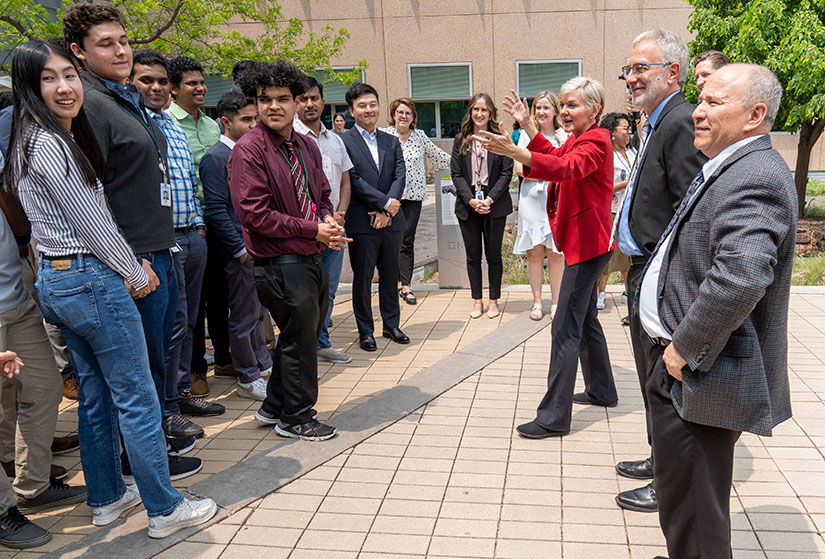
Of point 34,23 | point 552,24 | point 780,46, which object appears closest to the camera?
point 34,23

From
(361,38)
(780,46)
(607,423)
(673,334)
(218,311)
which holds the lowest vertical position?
(607,423)

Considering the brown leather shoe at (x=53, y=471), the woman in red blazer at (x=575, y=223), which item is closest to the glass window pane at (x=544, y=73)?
the woman in red blazer at (x=575, y=223)

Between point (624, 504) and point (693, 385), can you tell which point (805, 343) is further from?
point (693, 385)

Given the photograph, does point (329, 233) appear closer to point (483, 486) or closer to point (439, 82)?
point (483, 486)

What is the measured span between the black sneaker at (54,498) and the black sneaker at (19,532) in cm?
28

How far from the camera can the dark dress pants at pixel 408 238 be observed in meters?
7.91

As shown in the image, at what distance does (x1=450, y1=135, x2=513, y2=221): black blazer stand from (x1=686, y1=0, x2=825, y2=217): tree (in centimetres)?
702

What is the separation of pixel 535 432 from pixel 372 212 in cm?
277

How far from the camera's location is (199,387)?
17.2ft

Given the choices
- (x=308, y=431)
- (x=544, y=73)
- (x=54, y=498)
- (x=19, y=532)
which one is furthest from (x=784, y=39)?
(x=19, y=532)

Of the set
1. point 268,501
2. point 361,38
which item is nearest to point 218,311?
point 268,501

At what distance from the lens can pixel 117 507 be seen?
3449 millimetres

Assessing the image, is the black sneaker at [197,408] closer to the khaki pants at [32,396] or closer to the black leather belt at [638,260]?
the khaki pants at [32,396]

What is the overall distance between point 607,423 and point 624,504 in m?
1.12
